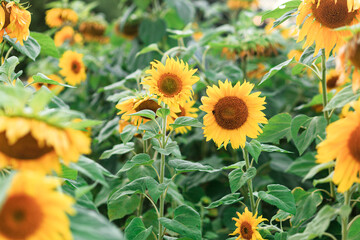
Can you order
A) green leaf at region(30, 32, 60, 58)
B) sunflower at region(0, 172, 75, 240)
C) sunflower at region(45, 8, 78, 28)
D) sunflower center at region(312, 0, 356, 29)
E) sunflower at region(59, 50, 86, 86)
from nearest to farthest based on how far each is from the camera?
1. sunflower at region(0, 172, 75, 240)
2. sunflower center at region(312, 0, 356, 29)
3. green leaf at region(30, 32, 60, 58)
4. sunflower at region(59, 50, 86, 86)
5. sunflower at region(45, 8, 78, 28)

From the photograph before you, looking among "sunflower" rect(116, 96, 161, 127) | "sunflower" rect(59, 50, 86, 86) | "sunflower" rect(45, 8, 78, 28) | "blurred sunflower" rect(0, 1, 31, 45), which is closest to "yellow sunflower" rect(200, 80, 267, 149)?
"sunflower" rect(116, 96, 161, 127)

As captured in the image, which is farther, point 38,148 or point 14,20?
point 14,20

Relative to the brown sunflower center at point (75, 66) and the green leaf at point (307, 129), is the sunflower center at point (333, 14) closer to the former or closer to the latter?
the green leaf at point (307, 129)

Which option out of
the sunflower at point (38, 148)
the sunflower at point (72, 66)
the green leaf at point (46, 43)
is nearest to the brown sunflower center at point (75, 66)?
the sunflower at point (72, 66)

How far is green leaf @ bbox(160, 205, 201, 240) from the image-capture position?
0.67 metres

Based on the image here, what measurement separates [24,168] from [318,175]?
846mm

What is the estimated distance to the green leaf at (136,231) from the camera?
0.70m

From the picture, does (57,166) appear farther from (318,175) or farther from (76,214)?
(318,175)

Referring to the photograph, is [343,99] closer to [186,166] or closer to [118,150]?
[186,166]

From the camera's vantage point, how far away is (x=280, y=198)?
71cm

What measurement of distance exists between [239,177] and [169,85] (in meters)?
0.22

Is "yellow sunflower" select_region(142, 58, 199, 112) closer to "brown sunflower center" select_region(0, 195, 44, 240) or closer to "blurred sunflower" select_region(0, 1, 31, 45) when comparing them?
"blurred sunflower" select_region(0, 1, 31, 45)

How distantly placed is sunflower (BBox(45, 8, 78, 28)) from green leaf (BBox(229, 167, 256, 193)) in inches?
47.5

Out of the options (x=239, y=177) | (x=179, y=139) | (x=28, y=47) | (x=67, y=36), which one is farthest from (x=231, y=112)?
(x=67, y=36)
